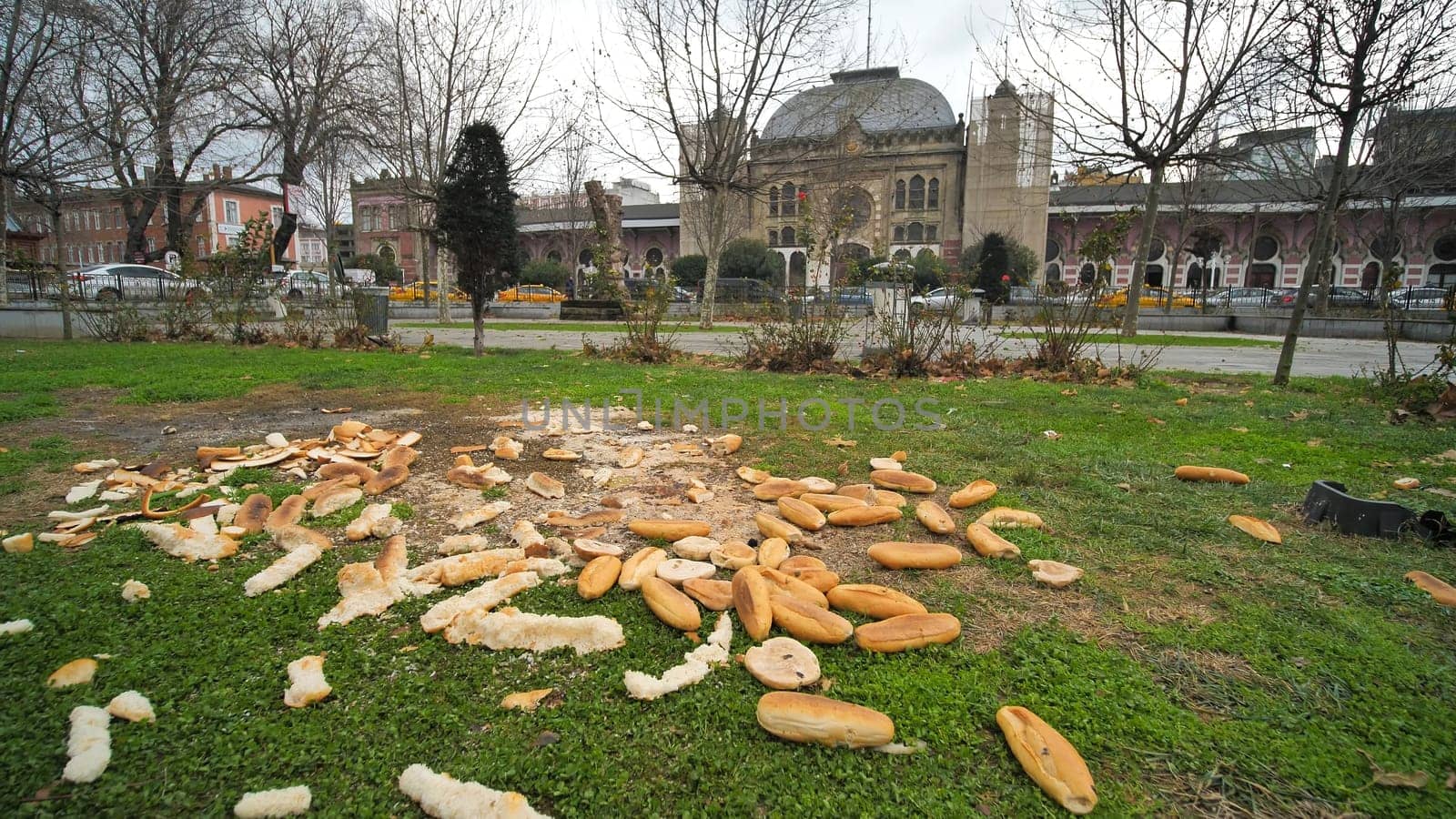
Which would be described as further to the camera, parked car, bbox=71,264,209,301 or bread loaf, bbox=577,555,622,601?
parked car, bbox=71,264,209,301

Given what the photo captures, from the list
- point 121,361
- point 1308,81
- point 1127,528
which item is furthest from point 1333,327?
point 121,361

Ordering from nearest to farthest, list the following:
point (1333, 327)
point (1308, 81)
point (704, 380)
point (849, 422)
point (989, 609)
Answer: point (989, 609) < point (849, 422) < point (1308, 81) < point (704, 380) < point (1333, 327)

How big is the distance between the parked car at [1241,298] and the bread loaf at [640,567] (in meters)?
25.4

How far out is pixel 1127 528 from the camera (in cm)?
236

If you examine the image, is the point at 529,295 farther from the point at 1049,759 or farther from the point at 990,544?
the point at 1049,759

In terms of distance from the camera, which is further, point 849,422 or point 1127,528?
point 849,422

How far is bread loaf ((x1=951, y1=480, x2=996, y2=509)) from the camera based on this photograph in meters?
2.60

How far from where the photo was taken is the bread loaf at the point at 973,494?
2.60m

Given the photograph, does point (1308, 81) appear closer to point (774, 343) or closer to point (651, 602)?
point (774, 343)

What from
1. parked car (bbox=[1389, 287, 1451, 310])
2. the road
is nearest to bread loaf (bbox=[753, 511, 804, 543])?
the road

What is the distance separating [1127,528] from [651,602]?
67.4 inches

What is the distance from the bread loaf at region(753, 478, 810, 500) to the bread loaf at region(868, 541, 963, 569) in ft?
2.08

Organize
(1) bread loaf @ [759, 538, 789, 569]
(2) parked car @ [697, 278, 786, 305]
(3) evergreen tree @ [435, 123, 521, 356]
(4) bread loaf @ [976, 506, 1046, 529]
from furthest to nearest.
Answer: (2) parked car @ [697, 278, 786, 305] < (3) evergreen tree @ [435, 123, 521, 356] < (4) bread loaf @ [976, 506, 1046, 529] < (1) bread loaf @ [759, 538, 789, 569]

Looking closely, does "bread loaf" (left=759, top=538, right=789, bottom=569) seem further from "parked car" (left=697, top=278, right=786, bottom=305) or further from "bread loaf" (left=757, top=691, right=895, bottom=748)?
"parked car" (left=697, top=278, right=786, bottom=305)
